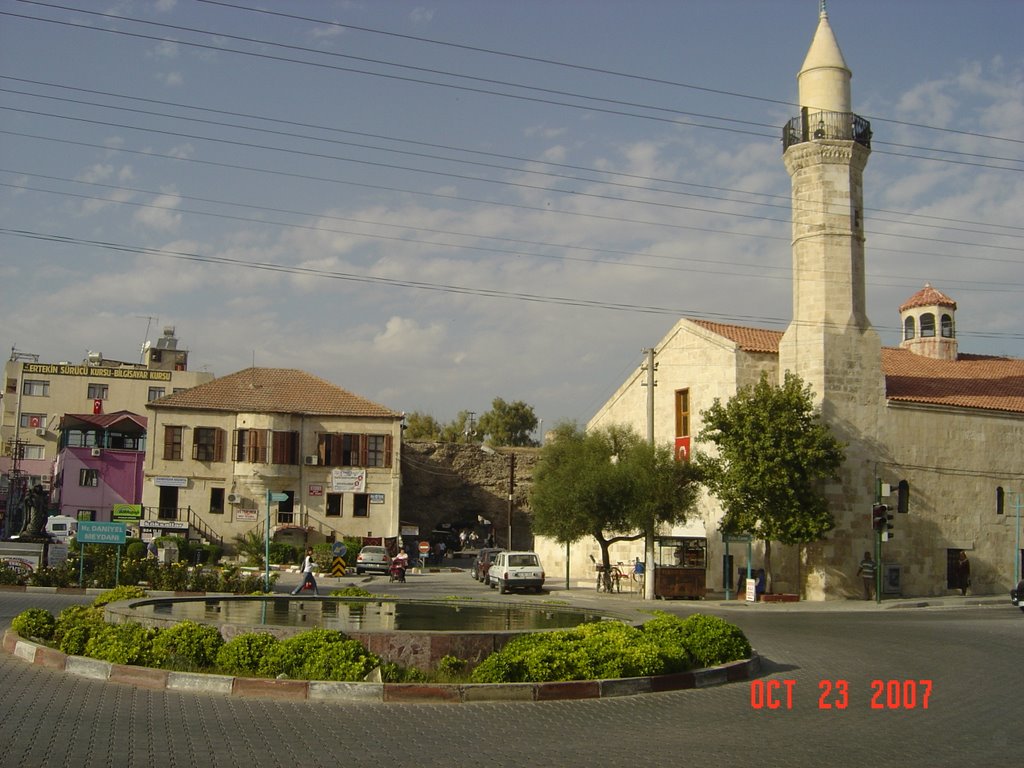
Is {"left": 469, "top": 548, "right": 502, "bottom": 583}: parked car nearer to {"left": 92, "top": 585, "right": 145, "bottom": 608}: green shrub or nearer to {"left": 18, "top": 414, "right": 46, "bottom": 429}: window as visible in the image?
{"left": 92, "top": 585, "right": 145, "bottom": 608}: green shrub

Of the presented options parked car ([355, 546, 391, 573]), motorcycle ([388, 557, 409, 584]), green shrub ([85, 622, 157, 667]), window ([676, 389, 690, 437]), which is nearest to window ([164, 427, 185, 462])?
parked car ([355, 546, 391, 573])

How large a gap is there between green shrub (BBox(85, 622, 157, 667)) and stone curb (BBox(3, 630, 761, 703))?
192 mm

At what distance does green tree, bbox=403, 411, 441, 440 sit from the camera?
84.3 metres

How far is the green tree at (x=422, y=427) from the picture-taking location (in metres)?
84.3

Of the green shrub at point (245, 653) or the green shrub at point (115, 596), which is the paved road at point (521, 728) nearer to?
the green shrub at point (245, 653)

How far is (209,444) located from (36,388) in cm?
2548

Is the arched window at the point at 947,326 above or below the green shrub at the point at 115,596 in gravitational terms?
above

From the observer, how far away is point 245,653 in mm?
12016

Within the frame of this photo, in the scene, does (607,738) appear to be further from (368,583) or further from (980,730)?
(368,583)

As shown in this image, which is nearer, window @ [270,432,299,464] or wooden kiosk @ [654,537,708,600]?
wooden kiosk @ [654,537,708,600]

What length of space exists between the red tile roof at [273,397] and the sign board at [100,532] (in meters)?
26.1

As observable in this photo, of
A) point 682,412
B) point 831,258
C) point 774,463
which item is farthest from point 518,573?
point 831,258

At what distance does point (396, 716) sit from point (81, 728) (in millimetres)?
3067
